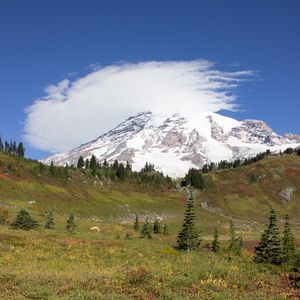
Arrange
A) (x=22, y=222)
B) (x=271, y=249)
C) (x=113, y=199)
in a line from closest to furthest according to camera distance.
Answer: (x=271, y=249), (x=22, y=222), (x=113, y=199)

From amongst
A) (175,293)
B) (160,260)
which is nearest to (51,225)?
(160,260)

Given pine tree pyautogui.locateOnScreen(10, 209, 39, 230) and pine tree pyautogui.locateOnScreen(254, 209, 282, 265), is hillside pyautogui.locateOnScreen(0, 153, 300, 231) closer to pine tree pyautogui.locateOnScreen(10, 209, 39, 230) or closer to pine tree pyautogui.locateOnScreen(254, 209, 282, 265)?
pine tree pyautogui.locateOnScreen(10, 209, 39, 230)

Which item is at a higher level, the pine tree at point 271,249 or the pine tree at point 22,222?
the pine tree at point 271,249

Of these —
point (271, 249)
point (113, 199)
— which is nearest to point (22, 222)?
point (271, 249)

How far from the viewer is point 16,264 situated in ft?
97.4

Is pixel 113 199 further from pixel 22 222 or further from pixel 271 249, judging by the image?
pixel 271 249

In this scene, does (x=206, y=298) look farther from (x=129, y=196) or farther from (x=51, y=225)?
(x=129, y=196)

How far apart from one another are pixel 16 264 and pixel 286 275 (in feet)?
63.9

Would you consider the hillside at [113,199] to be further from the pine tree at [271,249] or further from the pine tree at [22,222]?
the pine tree at [271,249]

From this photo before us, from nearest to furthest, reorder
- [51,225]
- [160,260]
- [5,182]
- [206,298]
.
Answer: [206,298]
[160,260]
[51,225]
[5,182]

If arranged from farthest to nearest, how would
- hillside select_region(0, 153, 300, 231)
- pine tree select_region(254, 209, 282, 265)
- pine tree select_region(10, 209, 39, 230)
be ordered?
hillside select_region(0, 153, 300, 231), pine tree select_region(10, 209, 39, 230), pine tree select_region(254, 209, 282, 265)

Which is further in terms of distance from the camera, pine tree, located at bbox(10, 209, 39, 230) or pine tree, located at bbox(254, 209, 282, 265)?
pine tree, located at bbox(10, 209, 39, 230)

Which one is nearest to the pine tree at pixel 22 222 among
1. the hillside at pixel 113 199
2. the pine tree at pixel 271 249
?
the pine tree at pixel 271 249

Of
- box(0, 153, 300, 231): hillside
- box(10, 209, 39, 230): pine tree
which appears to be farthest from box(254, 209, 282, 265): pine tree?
box(0, 153, 300, 231): hillside
